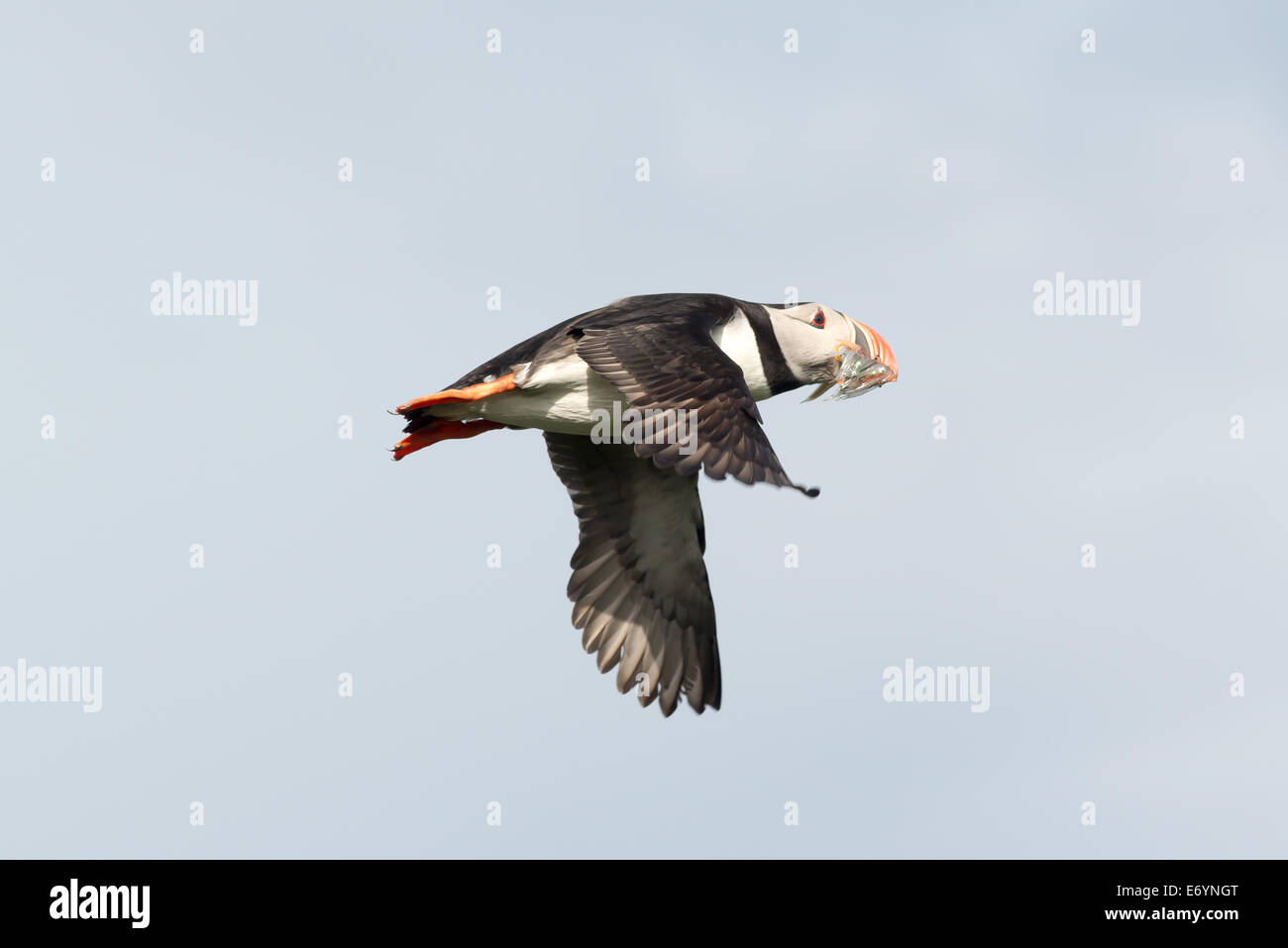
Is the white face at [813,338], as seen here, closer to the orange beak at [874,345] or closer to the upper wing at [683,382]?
the orange beak at [874,345]

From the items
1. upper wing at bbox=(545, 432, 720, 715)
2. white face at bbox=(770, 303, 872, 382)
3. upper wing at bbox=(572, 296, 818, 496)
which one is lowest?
upper wing at bbox=(545, 432, 720, 715)

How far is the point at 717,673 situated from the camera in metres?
13.9

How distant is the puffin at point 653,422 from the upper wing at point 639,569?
11 mm

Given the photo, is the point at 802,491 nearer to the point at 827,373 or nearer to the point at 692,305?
the point at 692,305

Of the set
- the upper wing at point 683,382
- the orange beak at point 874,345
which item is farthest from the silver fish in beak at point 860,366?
the upper wing at point 683,382

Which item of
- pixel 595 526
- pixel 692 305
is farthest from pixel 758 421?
pixel 595 526

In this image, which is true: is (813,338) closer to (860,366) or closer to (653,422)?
(860,366)

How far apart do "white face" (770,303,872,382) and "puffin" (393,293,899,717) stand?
1 cm

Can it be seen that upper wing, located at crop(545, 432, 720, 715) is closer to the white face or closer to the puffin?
the puffin

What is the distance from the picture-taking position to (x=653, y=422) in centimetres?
1066

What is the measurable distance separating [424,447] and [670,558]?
8.19ft

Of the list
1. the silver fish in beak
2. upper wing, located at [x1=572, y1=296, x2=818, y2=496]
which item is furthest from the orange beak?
upper wing, located at [x1=572, y1=296, x2=818, y2=496]

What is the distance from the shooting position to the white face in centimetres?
1313
